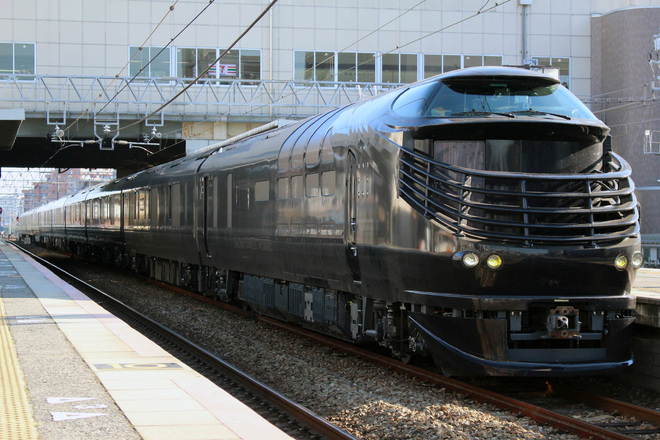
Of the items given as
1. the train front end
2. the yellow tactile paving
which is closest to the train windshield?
the train front end

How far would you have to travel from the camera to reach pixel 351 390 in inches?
372

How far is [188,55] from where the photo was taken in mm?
35375

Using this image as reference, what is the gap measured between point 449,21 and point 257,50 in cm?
892

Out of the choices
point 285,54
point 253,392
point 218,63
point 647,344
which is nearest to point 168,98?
point 218,63

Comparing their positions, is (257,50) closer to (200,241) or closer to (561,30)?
(561,30)

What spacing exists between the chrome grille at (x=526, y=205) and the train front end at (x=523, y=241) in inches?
0.5

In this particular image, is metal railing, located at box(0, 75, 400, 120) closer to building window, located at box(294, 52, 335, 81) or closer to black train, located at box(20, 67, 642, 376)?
building window, located at box(294, 52, 335, 81)

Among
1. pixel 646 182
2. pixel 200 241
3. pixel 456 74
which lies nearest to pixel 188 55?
pixel 200 241

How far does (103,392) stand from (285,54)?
29599 millimetres

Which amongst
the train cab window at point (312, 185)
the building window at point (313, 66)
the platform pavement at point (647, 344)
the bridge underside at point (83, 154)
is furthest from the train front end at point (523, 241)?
the bridge underside at point (83, 154)

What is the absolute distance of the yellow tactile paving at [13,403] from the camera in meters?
6.03

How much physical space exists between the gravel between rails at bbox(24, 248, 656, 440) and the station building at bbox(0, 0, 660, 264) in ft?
58.2

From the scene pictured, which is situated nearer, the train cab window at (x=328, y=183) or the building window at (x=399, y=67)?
the train cab window at (x=328, y=183)

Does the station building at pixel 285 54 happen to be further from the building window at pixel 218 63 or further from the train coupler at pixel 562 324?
the train coupler at pixel 562 324
